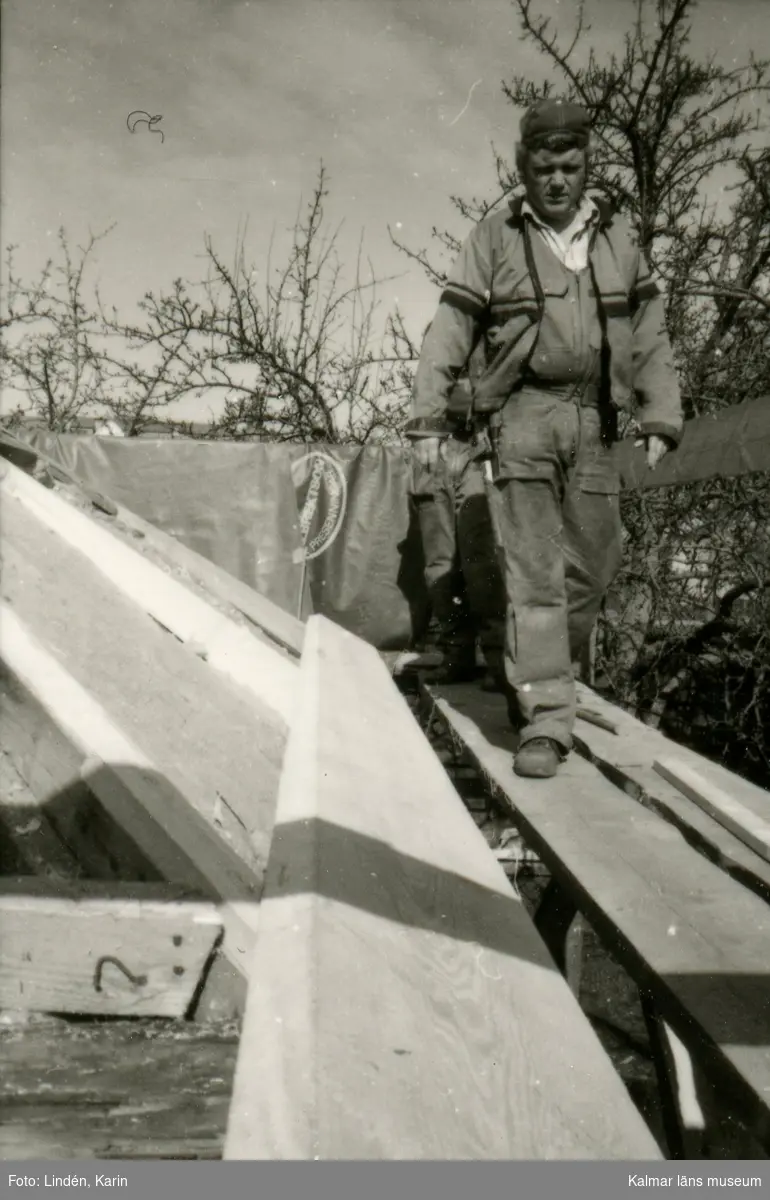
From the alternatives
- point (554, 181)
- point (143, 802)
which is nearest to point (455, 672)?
point (554, 181)

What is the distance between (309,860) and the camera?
1.55 m

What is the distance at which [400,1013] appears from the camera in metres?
1.27

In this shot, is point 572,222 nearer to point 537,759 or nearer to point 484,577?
point 484,577

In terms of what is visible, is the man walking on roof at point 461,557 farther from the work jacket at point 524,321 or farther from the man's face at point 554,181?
the man's face at point 554,181

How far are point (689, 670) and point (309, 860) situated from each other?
644 centimetres

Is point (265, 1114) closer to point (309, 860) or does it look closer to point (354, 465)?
point (309, 860)

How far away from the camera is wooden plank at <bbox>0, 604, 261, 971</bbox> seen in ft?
5.74

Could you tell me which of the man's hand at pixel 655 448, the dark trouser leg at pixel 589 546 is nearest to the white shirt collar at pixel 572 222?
the man's hand at pixel 655 448

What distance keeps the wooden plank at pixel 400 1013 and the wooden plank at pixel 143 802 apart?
17cm

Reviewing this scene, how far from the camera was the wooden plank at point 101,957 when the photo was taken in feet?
5.25

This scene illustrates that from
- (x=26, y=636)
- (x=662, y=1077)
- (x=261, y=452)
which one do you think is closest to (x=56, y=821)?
(x=26, y=636)

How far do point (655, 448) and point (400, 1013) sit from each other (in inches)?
98.7

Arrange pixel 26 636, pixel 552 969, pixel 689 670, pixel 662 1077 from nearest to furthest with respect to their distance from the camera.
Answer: pixel 552 969, pixel 26 636, pixel 662 1077, pixel 689 670

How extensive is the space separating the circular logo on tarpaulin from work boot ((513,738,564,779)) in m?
3.28
